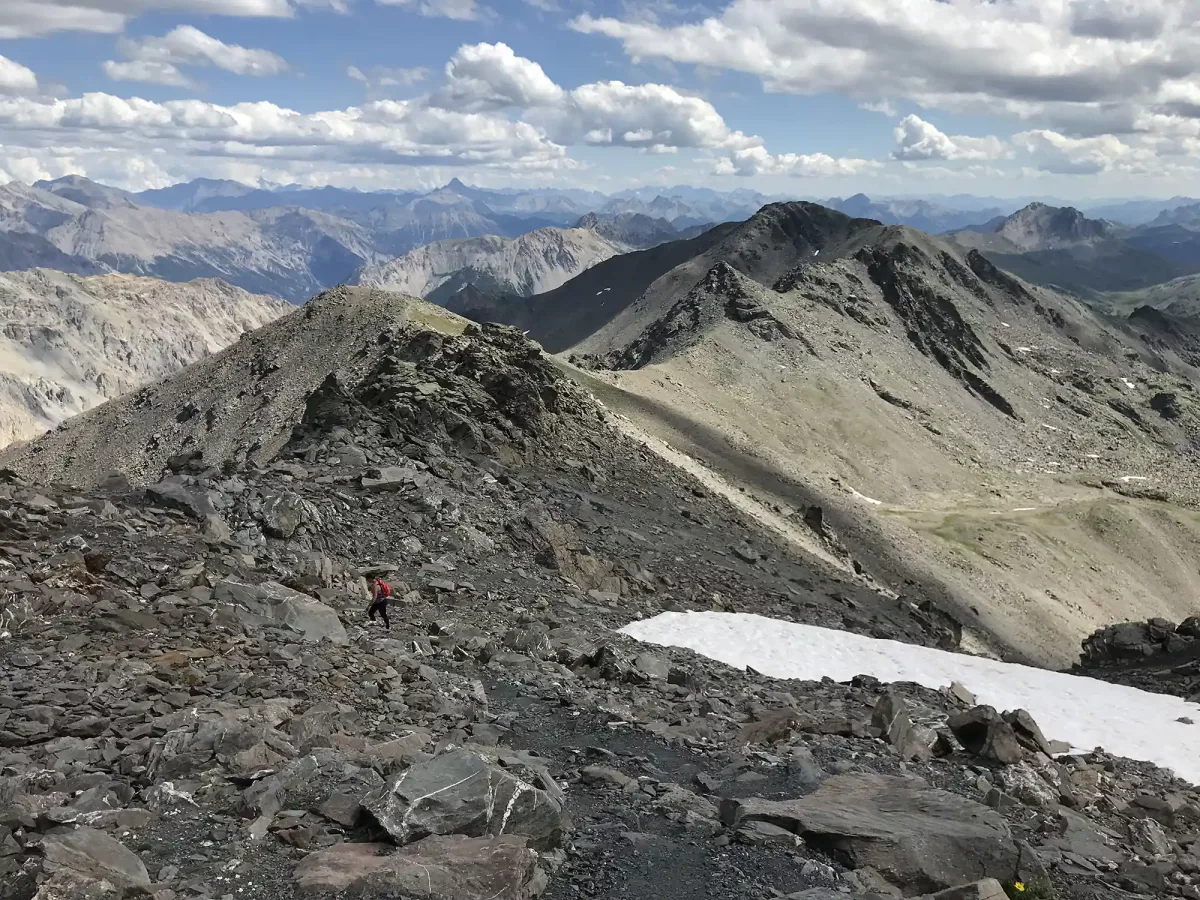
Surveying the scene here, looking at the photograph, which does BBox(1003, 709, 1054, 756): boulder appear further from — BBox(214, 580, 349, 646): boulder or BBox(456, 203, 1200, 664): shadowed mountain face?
BBox(456, 203, 1200, 664): shadowed mountain face

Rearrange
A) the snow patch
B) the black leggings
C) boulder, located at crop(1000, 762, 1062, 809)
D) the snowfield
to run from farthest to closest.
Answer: the snow patch
the snowfield
the black leggings
boulder, located at crop(1000, 762, 1062, 809)

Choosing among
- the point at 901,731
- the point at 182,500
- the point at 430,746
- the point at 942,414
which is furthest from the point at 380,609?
the point at 942,414

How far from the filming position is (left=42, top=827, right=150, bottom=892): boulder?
9562 mm

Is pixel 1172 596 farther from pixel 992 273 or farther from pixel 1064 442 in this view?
pixel 992 273

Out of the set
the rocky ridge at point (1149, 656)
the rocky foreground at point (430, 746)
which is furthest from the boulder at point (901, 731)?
the rocky ridge at point (1149, 656)

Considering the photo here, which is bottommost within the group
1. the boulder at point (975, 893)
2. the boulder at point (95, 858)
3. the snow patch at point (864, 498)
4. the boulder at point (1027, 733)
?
the snow patch at point (864, 498)

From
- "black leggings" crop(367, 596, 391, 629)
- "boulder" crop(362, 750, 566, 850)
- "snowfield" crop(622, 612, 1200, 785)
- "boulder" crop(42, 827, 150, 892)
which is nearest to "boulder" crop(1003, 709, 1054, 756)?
"snowfield" crop(622, 612, 1200, 785)

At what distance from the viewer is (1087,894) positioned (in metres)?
12.7

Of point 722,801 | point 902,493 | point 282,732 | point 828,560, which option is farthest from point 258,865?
point 902,493

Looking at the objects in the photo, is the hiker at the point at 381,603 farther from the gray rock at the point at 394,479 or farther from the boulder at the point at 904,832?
the boulder at the point at 904,832

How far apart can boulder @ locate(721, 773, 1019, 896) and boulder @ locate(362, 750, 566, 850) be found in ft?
9.53

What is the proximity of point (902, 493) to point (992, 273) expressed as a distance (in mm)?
116744

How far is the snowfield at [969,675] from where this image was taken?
22953 millimetres

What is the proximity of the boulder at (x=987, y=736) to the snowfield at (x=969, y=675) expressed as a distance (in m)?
5.46
